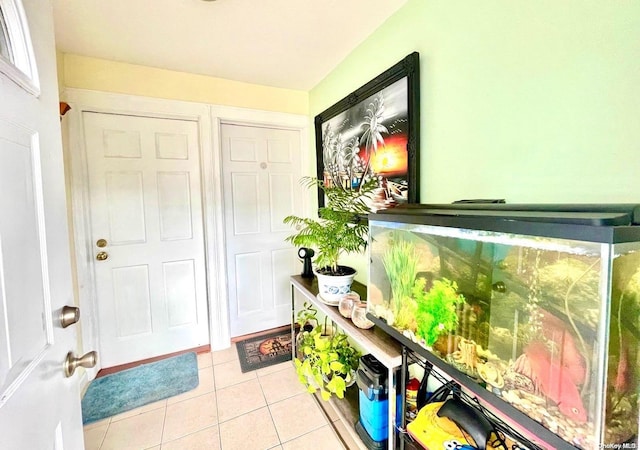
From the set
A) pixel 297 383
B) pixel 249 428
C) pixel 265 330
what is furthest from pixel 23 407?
pixel 265 330

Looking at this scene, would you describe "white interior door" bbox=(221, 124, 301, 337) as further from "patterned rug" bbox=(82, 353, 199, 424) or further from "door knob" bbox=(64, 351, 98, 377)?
"door knob" bbox=(64, 351, 98, 377)

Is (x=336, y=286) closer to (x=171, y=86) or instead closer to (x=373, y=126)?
(x=373, y=126)

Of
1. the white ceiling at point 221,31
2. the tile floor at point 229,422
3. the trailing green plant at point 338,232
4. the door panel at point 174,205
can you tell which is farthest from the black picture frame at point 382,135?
the tile floor at point 229,422

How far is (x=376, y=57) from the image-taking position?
157cm

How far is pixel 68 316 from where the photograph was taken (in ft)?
2.38

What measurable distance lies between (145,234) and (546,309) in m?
2.42

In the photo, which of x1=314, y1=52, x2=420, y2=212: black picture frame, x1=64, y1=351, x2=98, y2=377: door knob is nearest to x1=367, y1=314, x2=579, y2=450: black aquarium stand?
x1=314, y1=52, x2=420, y2=212: black picture frame

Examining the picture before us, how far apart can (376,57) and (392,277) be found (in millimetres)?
1313

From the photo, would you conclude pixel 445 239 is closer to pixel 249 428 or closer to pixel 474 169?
pixel 474 169

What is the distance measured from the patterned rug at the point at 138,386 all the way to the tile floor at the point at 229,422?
7 centimetres

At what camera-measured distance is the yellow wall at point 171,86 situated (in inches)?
71.5

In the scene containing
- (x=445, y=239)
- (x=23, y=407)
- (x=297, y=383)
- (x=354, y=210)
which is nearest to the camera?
(x=23, y=407)

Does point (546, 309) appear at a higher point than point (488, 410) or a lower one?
higher

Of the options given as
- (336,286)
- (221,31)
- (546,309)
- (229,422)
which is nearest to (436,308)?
(546,309)
